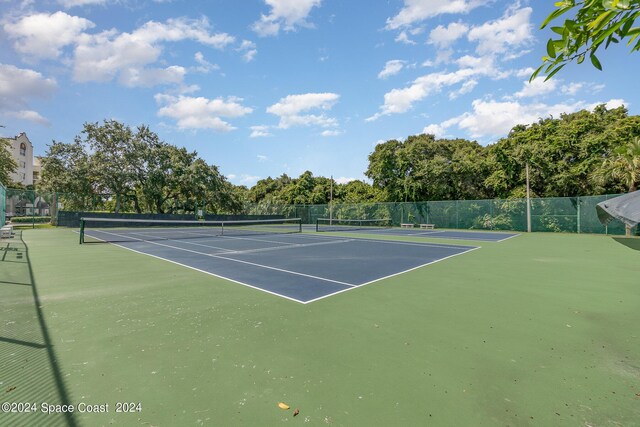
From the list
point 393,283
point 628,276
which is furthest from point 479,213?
point 393,283

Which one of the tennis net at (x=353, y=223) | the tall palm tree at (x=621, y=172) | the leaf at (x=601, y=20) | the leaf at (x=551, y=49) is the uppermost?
the tall palm tree at (x=621, y=172)

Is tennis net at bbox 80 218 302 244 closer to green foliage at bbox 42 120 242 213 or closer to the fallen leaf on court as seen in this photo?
green foliage at bbox 42 120 242 213

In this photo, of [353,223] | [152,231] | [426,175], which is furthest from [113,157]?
[426,175]

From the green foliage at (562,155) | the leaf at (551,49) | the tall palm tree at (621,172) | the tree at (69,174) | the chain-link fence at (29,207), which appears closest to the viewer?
the leaf at (551,49)

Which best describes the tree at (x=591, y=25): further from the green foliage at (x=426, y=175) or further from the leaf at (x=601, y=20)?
the green foliage at (x=426, y=175)

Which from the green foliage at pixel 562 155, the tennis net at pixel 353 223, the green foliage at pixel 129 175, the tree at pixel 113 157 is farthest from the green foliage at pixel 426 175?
the tree at pixel 113 157

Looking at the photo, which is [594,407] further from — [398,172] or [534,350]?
[398,172]

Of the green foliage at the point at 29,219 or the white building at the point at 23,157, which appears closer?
the green foliage at the point at 29,219

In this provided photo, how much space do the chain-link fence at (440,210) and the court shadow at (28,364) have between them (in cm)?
2302

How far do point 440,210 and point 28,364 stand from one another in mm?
31609

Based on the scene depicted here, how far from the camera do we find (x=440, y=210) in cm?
3088

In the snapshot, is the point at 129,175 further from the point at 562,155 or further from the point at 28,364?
the point at 562,155

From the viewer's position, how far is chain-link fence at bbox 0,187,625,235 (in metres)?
23.7

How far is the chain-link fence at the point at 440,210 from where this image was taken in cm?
2367
